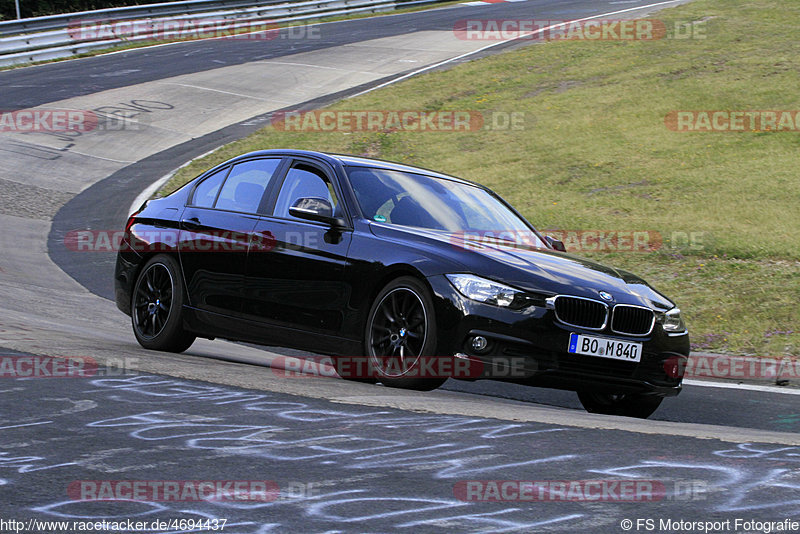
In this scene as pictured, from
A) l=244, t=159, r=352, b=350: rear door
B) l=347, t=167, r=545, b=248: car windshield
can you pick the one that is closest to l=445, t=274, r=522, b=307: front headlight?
l=347, t=167, r=545, b=248: car windshield

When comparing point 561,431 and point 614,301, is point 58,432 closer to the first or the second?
point 561,431

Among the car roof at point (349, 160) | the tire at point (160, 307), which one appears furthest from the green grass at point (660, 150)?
the tire at point (160, 307)

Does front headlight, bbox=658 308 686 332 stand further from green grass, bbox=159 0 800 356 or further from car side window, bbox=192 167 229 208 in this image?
car side window, bbox=192 167 229 208

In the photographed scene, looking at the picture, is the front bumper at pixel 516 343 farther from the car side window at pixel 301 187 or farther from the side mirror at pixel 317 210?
the car side window at pixel 301 187

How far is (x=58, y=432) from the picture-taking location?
5.11 meters

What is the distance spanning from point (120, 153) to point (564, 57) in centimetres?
1190

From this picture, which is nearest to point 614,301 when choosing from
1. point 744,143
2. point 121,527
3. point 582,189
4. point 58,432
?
point 58,432

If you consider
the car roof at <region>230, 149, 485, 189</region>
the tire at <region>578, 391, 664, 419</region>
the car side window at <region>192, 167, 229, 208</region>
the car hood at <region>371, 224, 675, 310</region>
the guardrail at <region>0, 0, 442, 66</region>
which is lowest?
the tire at <region>578, 391, 664, 419</region>

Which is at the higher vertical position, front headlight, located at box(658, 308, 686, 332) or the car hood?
the car hood

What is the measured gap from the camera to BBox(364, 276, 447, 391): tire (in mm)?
6617

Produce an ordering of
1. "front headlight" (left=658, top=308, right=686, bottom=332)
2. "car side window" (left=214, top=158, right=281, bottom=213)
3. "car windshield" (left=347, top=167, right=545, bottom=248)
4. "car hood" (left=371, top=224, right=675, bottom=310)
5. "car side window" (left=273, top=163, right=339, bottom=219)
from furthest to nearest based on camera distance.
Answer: "car side window" (left=214, top=158, right=281, bottom=213) → "car side window" (left=273, top=163, right=339, bottom=219) → "car windshield" (left=347, top=167, right=545, bottom=248) → "front headlight" (left=658, top=308, right=686, bottom=332) → "car hood" (left=371, top=224, right=675, bottom=310)

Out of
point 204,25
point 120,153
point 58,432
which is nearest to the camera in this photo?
point 58,432

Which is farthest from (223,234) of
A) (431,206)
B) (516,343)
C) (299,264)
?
(516,343)

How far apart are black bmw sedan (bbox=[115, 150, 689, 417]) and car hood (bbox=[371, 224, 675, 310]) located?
0.05ft
